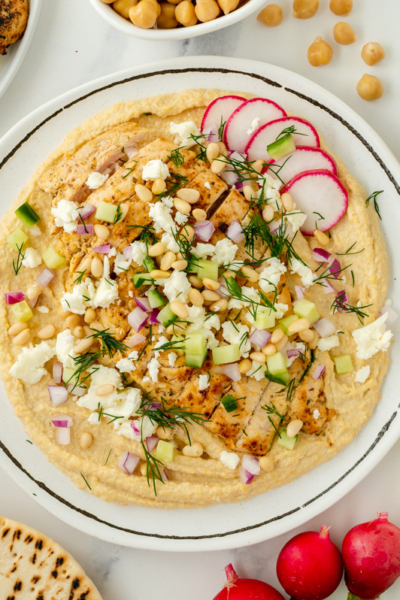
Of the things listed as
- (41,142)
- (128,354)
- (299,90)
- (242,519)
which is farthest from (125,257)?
(242,519)

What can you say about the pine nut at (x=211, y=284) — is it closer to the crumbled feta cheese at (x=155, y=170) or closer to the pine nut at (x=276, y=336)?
the pine nut at (x=276, y=336)

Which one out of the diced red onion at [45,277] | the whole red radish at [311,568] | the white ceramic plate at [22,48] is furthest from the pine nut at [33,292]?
the whole red radish at [311,568]

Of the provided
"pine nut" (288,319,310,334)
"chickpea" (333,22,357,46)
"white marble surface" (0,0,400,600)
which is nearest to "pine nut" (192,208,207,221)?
"pine nut" (288,319,310,334)

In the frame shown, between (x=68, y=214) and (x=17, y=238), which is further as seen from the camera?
(x=17, y=238)

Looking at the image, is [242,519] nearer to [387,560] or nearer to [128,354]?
[387,560]

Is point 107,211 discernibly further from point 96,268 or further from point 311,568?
point 311,568

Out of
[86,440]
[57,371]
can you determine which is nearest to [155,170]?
[57,371]

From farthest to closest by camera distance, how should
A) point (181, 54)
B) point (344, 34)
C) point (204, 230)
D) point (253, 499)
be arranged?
point (181, 54) → point (344, 34) → point (253, 499) → point (204, 230)
